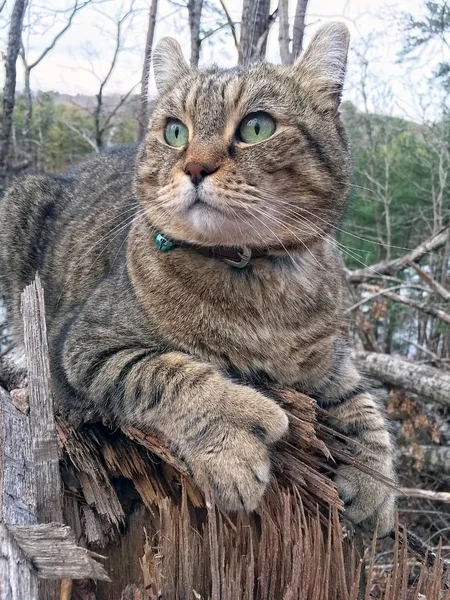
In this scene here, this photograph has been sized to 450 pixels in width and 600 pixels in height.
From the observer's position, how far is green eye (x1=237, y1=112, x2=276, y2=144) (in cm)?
177

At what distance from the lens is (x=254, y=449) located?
1.50 m

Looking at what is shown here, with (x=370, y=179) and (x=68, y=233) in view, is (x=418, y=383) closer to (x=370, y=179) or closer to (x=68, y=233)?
(x=68, y=233)

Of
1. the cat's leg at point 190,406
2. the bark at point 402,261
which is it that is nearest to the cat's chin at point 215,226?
the cat's leg at point 190,406

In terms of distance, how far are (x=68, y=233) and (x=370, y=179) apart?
692cm

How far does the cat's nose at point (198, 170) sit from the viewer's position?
5.32ft

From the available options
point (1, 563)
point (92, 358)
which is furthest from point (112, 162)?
point (1, 563)

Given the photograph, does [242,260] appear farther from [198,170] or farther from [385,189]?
[385,189]

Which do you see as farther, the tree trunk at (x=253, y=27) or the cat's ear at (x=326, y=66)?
the tree trunk at (x=253, y=27)

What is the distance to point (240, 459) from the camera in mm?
1487

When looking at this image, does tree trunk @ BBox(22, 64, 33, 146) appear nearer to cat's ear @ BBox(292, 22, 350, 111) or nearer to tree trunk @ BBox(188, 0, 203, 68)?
tree trunk @ BBox(188, 0, 203, 68)

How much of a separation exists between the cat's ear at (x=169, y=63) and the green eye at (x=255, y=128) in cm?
53

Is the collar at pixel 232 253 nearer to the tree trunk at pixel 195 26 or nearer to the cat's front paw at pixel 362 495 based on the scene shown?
the cat's front paw at pixel 362 495

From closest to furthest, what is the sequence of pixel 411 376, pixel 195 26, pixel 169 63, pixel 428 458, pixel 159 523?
pixel 159 523 < pixel 169 63 < pixel 195 26 < pixel 411 376 < pixel 428 458

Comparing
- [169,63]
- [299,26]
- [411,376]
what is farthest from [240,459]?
[411,376]
